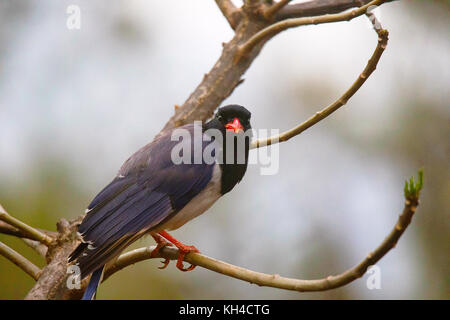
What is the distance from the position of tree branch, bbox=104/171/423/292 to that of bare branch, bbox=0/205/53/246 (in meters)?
0.41

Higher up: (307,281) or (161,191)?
(161,191)

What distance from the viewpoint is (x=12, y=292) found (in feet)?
16.0

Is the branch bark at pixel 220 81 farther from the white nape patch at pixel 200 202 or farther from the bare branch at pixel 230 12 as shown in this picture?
the white nape patch at pixel 200 202

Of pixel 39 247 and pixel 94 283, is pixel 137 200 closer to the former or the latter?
pixel 94 283

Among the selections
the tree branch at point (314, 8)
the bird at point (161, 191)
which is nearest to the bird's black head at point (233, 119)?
the bird at point (161, 191)

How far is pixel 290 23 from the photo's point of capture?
3787 mm

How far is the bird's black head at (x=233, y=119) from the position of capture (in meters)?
3.85

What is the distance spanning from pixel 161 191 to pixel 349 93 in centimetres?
128

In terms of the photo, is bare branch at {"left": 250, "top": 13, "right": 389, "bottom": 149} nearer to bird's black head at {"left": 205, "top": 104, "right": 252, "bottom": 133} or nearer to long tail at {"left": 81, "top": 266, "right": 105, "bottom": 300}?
bird's black head at {"left": 205, "top": 104, "right": 252, "bottom": 133}

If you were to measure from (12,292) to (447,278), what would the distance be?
3378mm

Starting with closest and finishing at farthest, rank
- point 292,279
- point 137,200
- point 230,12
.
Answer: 1. point 292,279
2. point 137,200
3. point 230,12

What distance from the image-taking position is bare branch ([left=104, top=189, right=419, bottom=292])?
1.99 m

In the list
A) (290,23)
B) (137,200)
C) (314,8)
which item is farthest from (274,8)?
(137,200)
